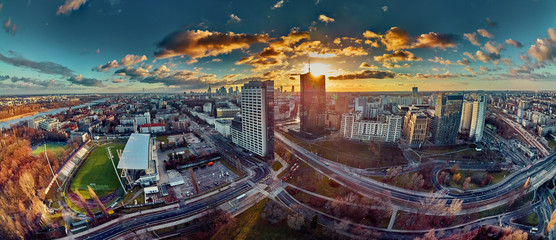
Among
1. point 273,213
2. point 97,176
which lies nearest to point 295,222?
point 273,213

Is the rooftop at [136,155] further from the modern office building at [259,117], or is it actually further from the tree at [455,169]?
the tree at [455,169]

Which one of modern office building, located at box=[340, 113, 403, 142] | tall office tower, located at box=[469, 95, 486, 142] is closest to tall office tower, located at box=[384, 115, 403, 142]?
modern office building, located at box=[340, 113, 403, 142]

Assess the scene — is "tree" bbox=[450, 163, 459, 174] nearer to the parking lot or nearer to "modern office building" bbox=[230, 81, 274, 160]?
"modern office building" bbox=[230, 81, 274, 160]

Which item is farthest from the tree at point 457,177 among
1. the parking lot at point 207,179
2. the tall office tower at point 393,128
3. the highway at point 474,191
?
the parking lot at point 207,179

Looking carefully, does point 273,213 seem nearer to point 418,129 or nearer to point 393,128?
point 393,128

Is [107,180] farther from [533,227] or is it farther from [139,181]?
[533,227]

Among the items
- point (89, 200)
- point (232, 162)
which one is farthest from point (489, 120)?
point (89, 200)
